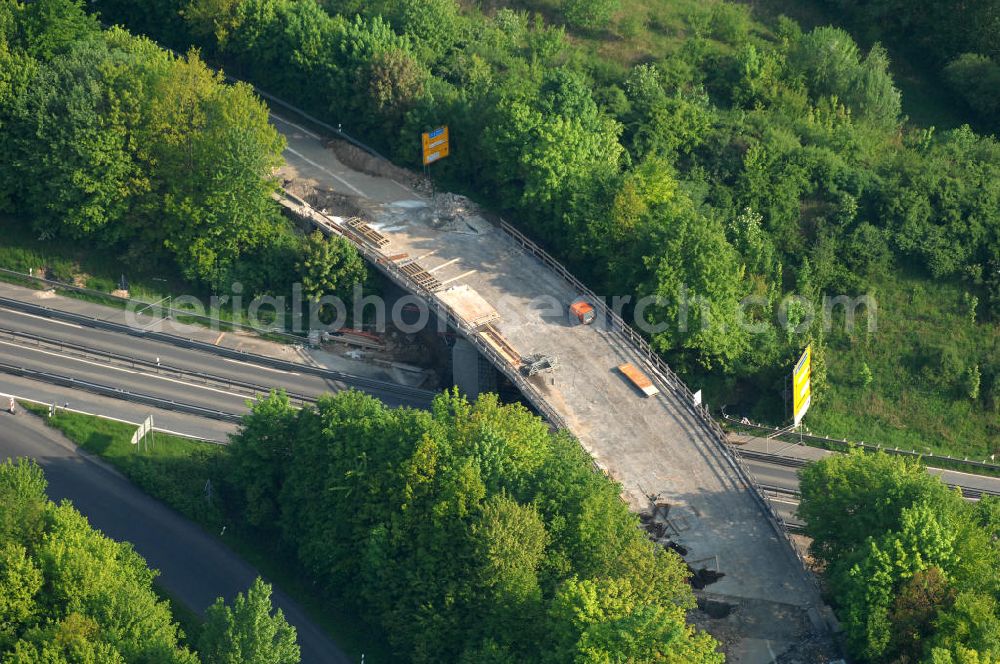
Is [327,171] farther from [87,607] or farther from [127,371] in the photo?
[87,607]

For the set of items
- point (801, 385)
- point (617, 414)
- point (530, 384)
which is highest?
point (801, 385)

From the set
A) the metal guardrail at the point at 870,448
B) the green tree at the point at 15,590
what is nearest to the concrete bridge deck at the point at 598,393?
the metal guardrail at the point at 870,448

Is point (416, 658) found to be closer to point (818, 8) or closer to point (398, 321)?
point (398, 321)

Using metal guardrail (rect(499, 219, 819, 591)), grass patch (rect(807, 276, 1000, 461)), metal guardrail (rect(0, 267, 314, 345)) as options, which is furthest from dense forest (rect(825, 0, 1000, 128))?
metal guardrail (rect(0, 267, 314, 345))

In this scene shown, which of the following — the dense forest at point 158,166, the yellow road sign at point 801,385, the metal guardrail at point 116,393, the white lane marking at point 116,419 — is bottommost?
the white lane marking at point 116,419

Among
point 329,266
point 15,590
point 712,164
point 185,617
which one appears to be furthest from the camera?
point 712,164

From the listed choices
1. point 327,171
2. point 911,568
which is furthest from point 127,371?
point 911,568

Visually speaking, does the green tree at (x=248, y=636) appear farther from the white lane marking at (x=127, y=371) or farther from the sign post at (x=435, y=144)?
the sign post at (x=435, y=144)
